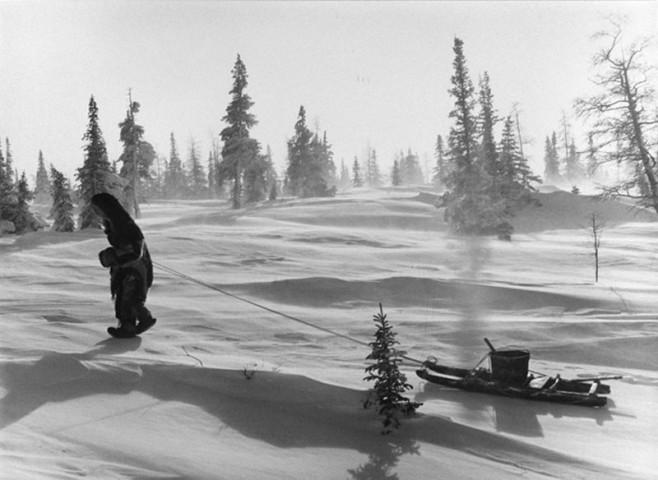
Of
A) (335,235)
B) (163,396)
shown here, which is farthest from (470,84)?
(163,396)

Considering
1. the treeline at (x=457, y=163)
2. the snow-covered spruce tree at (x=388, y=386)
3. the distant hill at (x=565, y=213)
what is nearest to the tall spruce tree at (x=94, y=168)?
the treeline at (x=457, y=163)

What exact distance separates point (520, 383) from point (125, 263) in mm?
5321

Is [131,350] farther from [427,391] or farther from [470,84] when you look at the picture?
[470,84]

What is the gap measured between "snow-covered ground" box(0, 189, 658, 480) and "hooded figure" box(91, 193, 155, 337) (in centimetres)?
33

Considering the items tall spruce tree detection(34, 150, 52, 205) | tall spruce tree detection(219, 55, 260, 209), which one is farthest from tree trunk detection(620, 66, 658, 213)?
tall spruce tree detection(34, 150, 52, 205)

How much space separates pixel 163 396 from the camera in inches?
195

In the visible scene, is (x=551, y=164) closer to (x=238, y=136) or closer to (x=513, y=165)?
(x=513, y=165)

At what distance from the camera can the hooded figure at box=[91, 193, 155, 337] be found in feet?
20.5

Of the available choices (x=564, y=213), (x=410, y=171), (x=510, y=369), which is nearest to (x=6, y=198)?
(x=510, y=369)

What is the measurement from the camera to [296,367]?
6.55 meters

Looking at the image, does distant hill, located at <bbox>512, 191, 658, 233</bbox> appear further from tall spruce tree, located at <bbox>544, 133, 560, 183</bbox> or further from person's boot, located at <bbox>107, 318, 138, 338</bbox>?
tall spruce tree, located at <bbox>544, 133, 560, 183</bbox>

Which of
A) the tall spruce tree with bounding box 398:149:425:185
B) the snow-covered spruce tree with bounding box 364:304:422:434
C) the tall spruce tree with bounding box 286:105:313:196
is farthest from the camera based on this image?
the tall spruce tree with bounding box 398:149:425:185

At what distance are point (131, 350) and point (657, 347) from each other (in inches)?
342

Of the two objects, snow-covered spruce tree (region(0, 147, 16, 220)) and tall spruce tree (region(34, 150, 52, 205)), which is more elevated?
tall spruce tree (region(34, 150, 52, 205))
